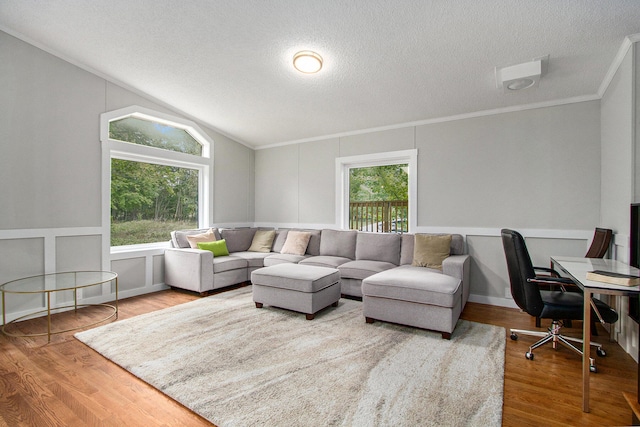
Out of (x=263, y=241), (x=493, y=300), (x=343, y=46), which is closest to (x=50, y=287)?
(x=263, y=241)

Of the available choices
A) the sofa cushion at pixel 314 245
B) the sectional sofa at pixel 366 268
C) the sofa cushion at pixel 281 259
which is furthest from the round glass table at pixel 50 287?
the sofa cushion at pixel 314 245

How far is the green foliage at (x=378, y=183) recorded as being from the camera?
457cm

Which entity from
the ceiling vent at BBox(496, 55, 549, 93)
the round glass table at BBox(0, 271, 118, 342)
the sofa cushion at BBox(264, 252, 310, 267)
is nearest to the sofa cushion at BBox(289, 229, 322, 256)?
the sofa cushion at BBox(264, 252, 310, 267)

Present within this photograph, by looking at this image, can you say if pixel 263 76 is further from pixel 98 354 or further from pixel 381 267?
pixel 98 354

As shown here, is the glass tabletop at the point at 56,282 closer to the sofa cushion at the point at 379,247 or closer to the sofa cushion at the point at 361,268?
the sofa cushion at the point at 361,268

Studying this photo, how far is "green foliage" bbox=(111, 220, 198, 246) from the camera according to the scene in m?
4.13

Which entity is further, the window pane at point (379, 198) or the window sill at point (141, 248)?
the window pane at point (379, 198)

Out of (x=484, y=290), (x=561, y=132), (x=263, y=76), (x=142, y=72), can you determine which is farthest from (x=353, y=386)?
(x=142, y=72)

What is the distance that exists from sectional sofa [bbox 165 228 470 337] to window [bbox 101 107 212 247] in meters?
0.44

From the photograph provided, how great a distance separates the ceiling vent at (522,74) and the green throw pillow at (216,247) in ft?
13.4

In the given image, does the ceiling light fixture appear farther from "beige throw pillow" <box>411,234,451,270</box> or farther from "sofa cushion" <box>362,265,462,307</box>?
"beige throw pillow" <box>411,234,451,270</box>

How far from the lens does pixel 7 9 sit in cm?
284

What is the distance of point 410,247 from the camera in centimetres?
410

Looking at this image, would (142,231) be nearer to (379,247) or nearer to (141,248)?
(141,248)
